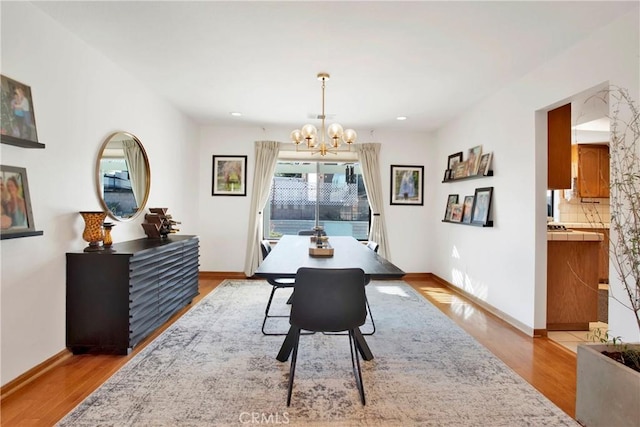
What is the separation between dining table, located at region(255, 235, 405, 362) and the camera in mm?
2137

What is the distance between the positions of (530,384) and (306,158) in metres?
4.35

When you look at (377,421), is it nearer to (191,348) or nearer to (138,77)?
(191,348)

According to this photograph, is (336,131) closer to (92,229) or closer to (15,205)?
(92,229)

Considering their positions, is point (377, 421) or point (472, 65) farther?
point (472, 65)

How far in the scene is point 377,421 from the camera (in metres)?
1.83

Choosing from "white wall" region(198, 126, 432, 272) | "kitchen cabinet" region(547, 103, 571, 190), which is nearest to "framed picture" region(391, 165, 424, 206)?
"white wall" region(198, 126, 432, 272)

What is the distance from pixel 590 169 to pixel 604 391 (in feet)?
16.4

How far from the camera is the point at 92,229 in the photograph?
2.69 metres

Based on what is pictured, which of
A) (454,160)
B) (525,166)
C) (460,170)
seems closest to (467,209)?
(460,170)

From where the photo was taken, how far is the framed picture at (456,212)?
4528mm

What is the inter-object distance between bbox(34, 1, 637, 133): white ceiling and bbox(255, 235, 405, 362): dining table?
171cm

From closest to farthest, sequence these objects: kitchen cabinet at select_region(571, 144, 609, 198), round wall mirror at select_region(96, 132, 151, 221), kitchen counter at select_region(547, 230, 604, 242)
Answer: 1. round wall mirror at select_region(96, 132, 151, 221)
2. kitchen counter at select_region(547, 230, 604, 242)
3. kitchen cabinet at select_region(571, 144, 609, 198)

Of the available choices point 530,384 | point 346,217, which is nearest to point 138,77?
point 346,217
